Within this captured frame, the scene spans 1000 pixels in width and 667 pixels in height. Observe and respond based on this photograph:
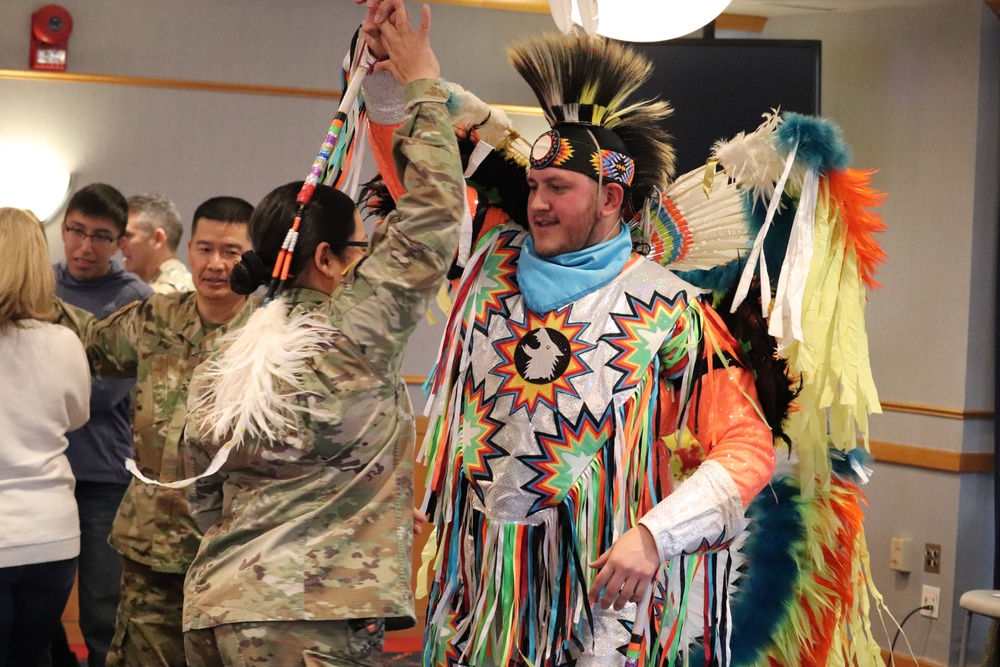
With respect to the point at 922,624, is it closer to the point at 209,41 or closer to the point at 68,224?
the point at 68,224

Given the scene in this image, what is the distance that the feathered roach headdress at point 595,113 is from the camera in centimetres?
201

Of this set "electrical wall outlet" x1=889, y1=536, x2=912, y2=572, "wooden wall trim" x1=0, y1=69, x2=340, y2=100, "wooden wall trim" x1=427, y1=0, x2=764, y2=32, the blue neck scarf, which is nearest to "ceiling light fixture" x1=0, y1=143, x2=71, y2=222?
"wooden wall trim" x1=0, y1=69, x2=340, y2=100

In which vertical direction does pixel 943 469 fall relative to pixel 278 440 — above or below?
below

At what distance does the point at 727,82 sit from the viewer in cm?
349

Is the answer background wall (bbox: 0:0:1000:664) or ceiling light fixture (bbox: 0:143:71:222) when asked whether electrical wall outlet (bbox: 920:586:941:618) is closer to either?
background wall (bbox: 0:0:1000:664)

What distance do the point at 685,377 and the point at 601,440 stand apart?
182 millimetres

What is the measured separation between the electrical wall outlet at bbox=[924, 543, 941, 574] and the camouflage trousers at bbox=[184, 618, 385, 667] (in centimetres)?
285

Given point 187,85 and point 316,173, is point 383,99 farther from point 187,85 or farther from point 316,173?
point 187,85

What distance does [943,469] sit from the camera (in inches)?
155

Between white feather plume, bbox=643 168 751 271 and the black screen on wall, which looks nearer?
white feather plume, bbox=643 168 751 271

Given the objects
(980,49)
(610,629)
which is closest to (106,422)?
(610,629)

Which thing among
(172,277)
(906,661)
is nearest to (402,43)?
(172,277)

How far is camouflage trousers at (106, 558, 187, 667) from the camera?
239cm

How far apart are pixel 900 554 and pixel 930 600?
0.59 feet
